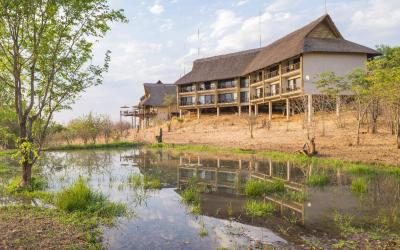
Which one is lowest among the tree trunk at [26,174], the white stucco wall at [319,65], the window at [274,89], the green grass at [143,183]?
the green grass at [143,183]

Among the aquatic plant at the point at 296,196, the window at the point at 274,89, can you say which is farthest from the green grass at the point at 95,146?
the aquatic plant at the point at 296,196

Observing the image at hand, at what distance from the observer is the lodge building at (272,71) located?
31609 mm

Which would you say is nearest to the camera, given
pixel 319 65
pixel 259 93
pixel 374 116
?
pixel 374 116

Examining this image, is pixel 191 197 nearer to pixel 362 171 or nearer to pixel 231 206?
pixel 231 206

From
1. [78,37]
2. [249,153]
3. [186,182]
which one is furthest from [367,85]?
[78,37]

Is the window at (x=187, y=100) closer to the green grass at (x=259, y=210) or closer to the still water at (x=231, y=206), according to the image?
the still water at (x=231, y=206)

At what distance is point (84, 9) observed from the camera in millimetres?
11422

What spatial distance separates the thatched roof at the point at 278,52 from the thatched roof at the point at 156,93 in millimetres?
7662

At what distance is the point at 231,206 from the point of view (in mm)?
9953

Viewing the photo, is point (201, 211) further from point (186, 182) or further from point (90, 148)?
point (90, 148)

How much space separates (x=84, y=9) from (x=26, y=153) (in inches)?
198

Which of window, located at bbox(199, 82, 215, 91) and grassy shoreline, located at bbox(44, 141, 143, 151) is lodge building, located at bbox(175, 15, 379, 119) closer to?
window, located at bbox(199, 82, 215, 91)

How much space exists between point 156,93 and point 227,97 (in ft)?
49.0

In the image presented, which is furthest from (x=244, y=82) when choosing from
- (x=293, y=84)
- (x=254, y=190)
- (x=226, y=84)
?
(x=254, y=190)
